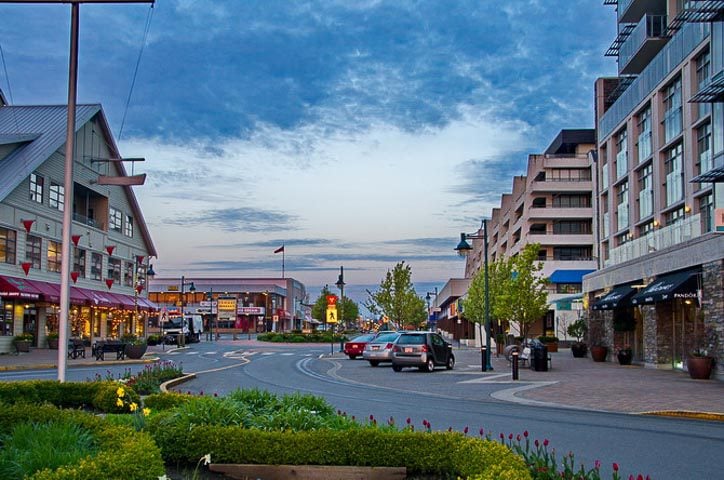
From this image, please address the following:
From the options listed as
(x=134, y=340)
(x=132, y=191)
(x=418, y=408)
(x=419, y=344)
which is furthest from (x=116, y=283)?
(x=418, y=408)

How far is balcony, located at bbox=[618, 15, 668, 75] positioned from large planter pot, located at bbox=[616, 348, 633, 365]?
15406 millimetres

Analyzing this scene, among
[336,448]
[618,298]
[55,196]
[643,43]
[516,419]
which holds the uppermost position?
[643,43]

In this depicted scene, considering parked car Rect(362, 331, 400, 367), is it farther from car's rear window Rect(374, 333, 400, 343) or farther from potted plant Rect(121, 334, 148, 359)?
potted plant Rect(121, 334, 148, 359)

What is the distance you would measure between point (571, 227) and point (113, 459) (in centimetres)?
7685

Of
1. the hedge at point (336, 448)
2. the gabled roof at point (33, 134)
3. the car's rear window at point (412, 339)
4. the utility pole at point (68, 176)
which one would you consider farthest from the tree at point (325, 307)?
the hedge at point (336, 448)

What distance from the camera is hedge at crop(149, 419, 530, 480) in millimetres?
8156

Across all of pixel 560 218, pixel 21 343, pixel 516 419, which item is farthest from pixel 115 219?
pixel 516 419

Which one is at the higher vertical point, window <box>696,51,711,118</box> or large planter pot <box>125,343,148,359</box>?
window <box>696,51,711,118</box>

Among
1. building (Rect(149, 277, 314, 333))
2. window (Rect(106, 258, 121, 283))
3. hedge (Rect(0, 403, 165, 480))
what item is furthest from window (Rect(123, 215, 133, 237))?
building (Rect(149, 277, 314, 333))

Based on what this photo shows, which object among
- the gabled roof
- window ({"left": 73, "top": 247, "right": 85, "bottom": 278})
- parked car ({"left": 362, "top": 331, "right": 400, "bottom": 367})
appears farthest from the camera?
window ({"left": 73, "top": 247, "right": 85, "bottom": 278})

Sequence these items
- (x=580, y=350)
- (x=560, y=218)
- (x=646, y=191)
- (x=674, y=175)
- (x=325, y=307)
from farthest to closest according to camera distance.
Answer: (x=325, y=307) < (x=560, y=218) < (x=580, y=350) < (x=646, y=191) < (x=674, y=175)

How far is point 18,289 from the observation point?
135 ft

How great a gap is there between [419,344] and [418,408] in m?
14.5

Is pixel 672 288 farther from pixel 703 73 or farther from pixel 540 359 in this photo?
pixel 703 73
